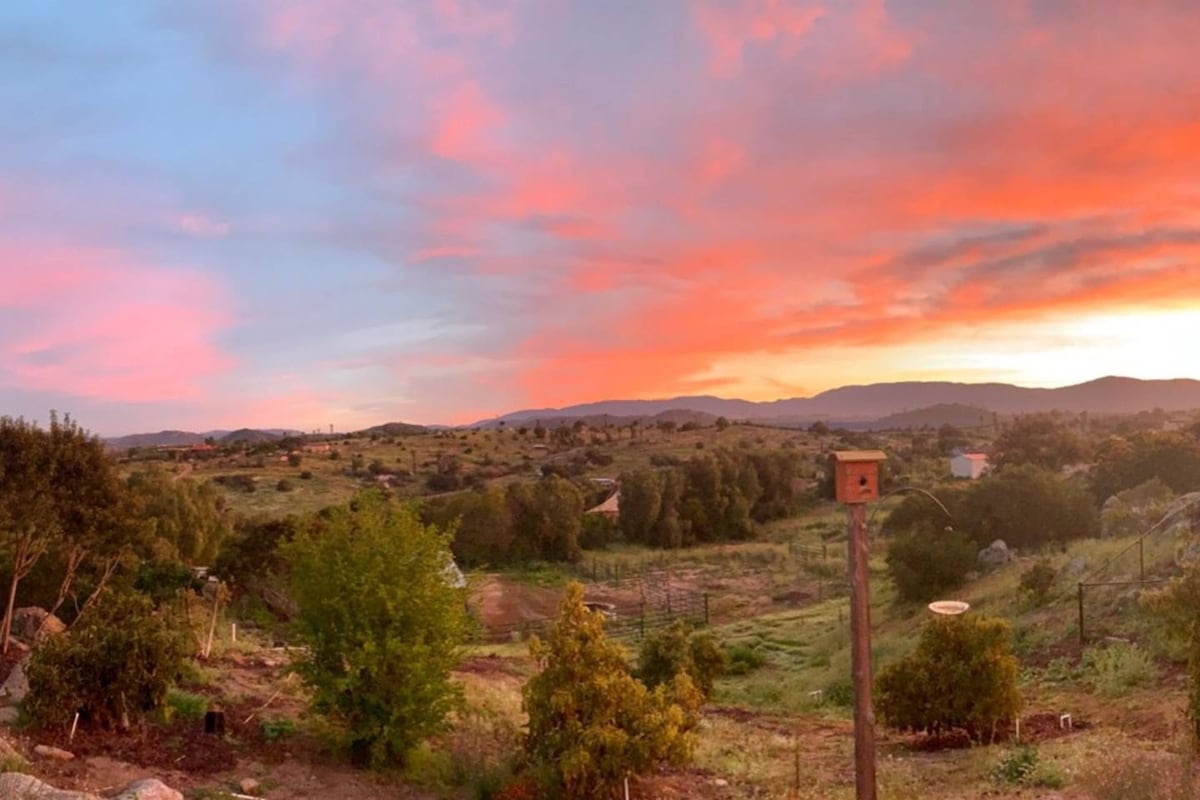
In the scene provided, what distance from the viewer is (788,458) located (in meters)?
69.3

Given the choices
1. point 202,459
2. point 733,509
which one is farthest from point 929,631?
point 202,459

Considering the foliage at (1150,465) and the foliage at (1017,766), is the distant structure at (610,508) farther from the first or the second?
the foliage at (1017,766)

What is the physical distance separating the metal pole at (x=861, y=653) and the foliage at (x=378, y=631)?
5.91m

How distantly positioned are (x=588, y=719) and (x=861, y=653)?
12.3 feet

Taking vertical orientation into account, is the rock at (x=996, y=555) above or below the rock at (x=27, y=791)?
below

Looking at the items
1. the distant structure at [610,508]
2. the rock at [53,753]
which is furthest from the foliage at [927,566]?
the distant structure at [610,508]

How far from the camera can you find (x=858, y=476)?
8414 millimetres

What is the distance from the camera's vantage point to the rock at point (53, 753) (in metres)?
10.7

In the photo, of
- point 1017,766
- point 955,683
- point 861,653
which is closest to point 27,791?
point 861,653

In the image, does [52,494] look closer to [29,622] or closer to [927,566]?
[29,622]

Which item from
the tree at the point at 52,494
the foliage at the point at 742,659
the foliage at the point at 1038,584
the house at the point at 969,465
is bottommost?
the foliage at the point at 742,659

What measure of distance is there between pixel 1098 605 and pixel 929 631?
8.05 metres

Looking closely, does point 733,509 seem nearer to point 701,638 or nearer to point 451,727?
point 701,638

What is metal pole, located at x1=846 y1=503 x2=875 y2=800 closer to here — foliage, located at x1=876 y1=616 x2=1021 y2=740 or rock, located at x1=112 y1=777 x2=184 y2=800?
foliage, located at x1=876 y1=616 x2=1021 y2=740
